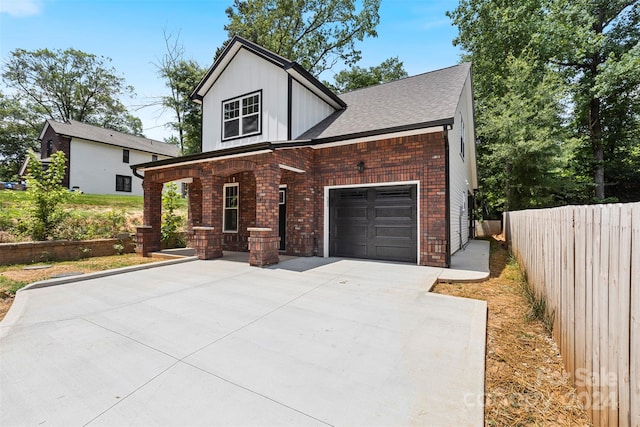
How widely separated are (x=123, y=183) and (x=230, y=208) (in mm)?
20509

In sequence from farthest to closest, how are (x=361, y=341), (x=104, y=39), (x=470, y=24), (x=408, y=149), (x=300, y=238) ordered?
(x=470, y=24)
(x=104, y=39)
(x=300, y=238)
(x=408, y=149)
(x=361, y=341)

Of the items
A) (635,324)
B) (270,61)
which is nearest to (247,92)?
(270,61)

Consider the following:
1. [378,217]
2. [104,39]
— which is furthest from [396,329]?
[104,39]

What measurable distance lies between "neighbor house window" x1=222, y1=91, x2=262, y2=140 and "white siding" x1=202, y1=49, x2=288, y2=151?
0.19 meters

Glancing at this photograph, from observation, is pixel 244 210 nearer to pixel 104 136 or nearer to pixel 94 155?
pixel 94 155

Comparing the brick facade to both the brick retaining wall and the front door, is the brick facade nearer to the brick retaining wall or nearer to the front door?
the front door

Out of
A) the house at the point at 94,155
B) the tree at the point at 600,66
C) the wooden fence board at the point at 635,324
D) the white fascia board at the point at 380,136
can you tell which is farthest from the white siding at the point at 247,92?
the tree at the point at 600,66

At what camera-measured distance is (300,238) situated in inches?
336

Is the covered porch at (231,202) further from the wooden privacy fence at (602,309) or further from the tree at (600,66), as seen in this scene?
the tree at (600,66)

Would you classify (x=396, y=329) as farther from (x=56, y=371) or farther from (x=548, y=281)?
(x=56, y=371)

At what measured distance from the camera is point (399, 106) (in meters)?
8.91

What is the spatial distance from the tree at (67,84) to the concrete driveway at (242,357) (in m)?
40.4

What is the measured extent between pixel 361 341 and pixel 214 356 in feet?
5.06

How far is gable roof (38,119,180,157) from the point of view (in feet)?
72.4
